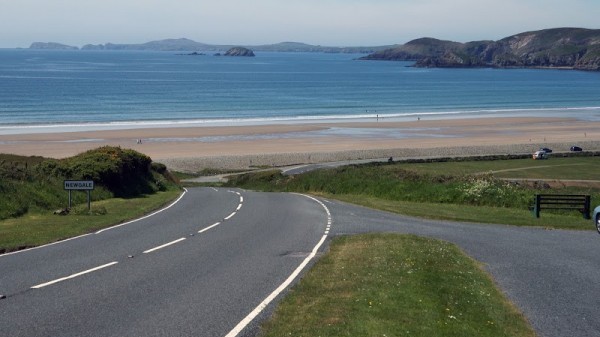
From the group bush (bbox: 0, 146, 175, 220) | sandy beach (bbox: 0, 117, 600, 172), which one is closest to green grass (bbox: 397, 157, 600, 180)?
sandy beach (bbox: 0, 117, 600, 172)

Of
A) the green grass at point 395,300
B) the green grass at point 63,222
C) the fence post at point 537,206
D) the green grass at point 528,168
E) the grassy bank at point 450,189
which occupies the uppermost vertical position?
the green grass at point 395,300

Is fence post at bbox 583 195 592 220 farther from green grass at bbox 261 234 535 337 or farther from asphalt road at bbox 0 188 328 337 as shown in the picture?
green grass at bbox 261 234 535 337

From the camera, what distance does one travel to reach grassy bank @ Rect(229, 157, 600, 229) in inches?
1058

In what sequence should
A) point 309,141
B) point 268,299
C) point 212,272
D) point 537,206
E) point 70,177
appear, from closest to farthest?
point 268,299, point 212,272, point 537,206, point 70,177, point 309,141

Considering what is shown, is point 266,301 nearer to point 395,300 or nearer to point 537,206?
point 395,300

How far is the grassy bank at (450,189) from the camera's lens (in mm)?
26875

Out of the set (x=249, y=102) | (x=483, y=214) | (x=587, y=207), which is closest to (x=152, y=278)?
(x=483, y=214)

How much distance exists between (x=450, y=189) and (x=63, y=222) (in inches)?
687

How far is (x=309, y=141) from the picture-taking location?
79.6m

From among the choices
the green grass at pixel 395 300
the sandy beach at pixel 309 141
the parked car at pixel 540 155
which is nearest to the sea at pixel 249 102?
the sandy beach at pixel 309 141

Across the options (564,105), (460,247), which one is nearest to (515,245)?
(460,247)

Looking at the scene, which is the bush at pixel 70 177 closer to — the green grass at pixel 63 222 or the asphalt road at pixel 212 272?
the green grass at pixel 63 222

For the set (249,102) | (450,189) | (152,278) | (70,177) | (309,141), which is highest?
(152,278)

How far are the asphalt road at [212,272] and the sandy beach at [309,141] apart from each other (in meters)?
41.9
